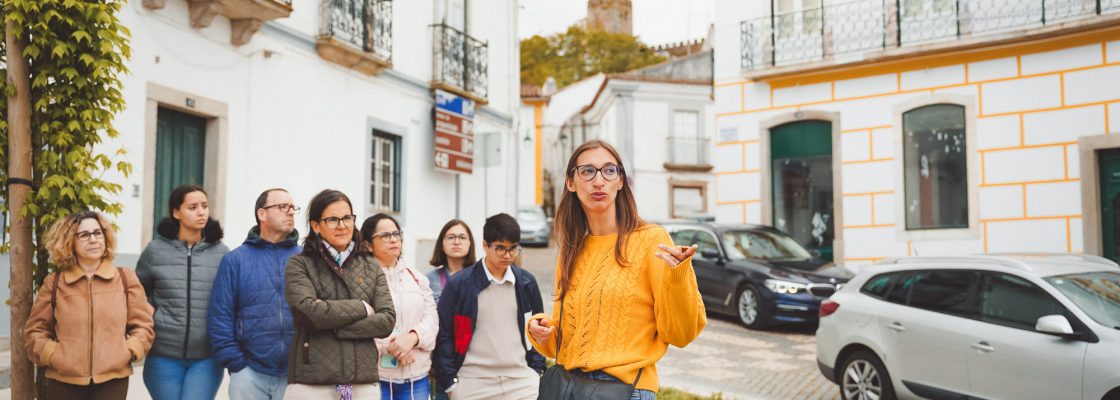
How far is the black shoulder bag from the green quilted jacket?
1.53 m

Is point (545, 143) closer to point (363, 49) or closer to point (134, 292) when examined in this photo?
point (363, 49)

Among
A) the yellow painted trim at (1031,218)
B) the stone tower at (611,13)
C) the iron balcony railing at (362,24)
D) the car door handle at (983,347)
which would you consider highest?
the stone tower at (611,13)

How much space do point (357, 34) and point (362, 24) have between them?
7.7 inches

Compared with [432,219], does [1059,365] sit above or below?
below

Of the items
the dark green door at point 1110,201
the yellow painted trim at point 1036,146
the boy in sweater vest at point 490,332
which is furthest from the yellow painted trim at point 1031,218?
the boy in sweater vest at point 490,332

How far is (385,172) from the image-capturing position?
1490cm

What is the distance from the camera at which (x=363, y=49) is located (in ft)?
44.4

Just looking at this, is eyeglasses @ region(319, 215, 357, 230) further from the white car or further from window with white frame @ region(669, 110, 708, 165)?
window with white frame @ region(669, 110, 708, 165)

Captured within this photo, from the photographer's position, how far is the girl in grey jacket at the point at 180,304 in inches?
196

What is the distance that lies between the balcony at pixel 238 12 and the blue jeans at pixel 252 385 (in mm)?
6422

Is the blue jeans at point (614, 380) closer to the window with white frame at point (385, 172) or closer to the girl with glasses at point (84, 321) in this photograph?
the girl with glasses at point (84, 321)

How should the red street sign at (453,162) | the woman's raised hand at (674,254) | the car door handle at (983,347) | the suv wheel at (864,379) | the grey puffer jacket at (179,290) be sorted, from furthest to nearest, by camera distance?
the red street sign at (453,162), the suv wheel at (864,379), the car door handle at (983,347), the grey puffer jacket at (179,290), the woman's raised hand at (674,254)

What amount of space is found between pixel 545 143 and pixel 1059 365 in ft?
121

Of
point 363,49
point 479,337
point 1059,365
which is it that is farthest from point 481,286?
point 363,49
